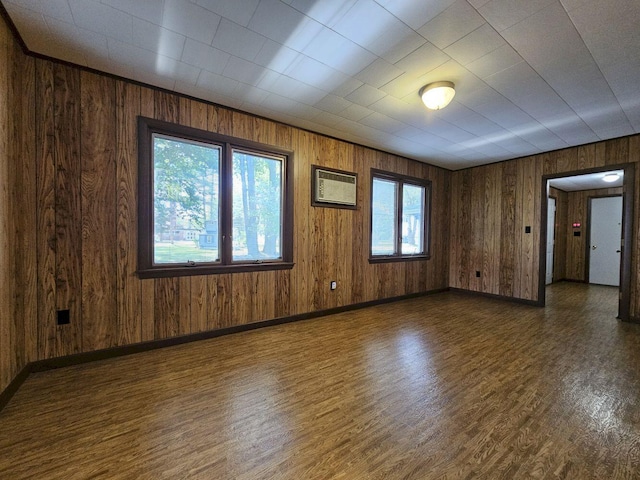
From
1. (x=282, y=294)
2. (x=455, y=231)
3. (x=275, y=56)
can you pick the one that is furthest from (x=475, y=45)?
(x=455, y=231)

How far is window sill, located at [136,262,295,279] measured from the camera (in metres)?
2.83

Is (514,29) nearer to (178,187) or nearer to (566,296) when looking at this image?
(178,187)

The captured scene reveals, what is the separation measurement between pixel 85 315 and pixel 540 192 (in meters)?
6.63

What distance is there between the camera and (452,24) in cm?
190

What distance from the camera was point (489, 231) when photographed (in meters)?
5.48

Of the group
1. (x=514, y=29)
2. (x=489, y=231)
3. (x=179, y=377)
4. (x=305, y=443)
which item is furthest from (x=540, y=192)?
(x=179, y=377)

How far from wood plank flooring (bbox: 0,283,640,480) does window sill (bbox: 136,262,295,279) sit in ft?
A: 2.57

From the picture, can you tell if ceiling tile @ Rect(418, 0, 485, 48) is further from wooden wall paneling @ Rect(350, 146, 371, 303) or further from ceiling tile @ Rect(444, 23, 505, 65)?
wooden wall paneling @ Rect(350, 146, 371, 303)

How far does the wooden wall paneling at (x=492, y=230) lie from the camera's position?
5.36 meters

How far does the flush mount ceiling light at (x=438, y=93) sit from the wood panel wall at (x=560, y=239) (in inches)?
253

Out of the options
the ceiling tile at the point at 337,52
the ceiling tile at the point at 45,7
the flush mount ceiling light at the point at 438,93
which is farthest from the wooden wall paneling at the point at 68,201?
the flush mount ceiling light at the point at 438,93

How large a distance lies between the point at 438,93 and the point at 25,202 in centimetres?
373

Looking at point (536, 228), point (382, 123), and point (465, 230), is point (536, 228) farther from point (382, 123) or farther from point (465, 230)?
point (382, 123)

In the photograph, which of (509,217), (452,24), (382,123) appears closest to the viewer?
(452,24)
